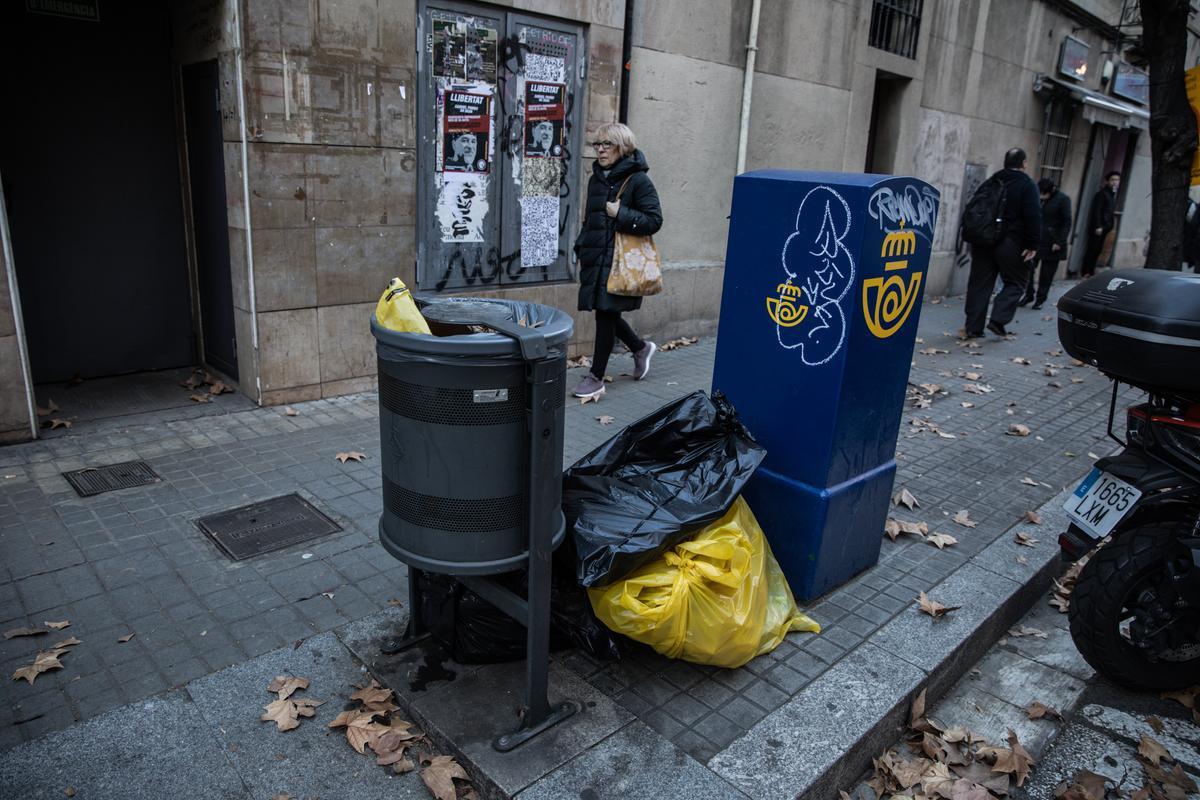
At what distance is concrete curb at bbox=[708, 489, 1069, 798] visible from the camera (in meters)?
2.70

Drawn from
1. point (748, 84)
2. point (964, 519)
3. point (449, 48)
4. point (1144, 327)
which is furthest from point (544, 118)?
point (1144, 327)

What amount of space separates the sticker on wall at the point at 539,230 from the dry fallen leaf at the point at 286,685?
16.4 ft

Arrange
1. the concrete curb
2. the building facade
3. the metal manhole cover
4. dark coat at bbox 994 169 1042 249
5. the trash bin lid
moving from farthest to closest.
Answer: dark coat at bbox 994 169 1042 249 → the building facade → the metal manhole cover → the concrete curb → the trash bin lid

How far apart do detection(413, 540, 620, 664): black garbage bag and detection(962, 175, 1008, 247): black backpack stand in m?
7.81

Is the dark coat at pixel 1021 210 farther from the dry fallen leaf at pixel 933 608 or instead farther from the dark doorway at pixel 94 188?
the dark doorway at pixel 94 188

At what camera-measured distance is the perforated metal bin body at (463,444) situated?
246cm

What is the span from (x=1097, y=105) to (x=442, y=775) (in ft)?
59.4

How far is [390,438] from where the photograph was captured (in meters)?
2.65

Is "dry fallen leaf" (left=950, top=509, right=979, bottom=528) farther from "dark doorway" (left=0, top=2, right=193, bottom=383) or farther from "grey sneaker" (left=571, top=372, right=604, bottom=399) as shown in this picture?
"dark doorway" (left=0, top=2, right=193, bottom=383)

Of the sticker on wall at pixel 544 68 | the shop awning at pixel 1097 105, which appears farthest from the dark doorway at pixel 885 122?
the sticker on wall at pixel 544 68

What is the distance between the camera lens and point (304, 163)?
5848 mm

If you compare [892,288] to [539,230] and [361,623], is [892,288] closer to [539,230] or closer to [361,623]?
[361,623]

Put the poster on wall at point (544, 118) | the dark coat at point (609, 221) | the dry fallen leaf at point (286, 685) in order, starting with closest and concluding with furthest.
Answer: the dry fallen leaf at point (286, 685) → the dark coat at point (609, 221) → the poster on wall at point (544, 118)

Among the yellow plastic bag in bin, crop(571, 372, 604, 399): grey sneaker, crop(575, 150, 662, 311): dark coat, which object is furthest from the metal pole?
the yellow plastic bag in bin
